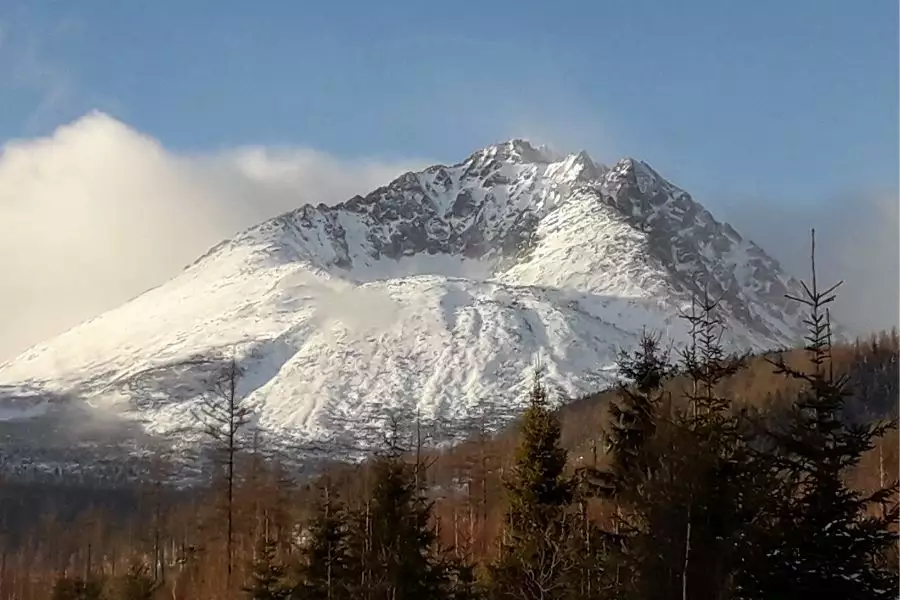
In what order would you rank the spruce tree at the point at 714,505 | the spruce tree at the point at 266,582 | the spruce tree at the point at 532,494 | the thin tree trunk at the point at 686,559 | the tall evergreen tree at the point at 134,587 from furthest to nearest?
the tall evergreen tree at the point at 134,587 → the spruce tree at the point at 266,582 → the spruce tree at the point at 532,494 → the spruce tree at the point at 714,505 → the thin tree trunk at the point at 686,559

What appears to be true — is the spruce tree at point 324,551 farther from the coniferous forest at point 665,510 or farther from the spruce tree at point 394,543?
the spruce tree at point 394,543

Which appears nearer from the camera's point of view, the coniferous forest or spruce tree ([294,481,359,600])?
the coniferous forest

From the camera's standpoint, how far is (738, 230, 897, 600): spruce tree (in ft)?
55.8

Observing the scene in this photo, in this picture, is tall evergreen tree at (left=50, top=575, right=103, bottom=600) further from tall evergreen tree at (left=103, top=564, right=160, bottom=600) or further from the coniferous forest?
the coniferous forest

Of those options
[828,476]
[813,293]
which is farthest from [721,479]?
[813,293]

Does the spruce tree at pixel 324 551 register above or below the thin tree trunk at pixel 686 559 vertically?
below

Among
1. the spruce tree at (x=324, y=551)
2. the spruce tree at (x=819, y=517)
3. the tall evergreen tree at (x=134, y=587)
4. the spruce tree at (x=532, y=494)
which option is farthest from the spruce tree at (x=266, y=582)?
the spruce tree at (x=819, y=517)

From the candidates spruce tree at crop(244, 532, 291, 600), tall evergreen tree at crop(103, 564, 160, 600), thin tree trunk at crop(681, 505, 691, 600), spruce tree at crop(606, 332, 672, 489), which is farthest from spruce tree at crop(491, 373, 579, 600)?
tall evergreen tree at crop(103, 564, 160, 600)

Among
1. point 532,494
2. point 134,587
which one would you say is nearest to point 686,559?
point 532,494

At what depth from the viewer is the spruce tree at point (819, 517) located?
669 inches

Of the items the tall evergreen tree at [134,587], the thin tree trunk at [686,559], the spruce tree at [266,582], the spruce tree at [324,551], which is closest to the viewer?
the thin tree trunk at [686,559]

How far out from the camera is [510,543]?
91.2 feet

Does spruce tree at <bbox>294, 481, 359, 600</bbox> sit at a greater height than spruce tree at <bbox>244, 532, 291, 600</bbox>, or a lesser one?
greater

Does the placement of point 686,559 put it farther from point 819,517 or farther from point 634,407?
point 634,407
